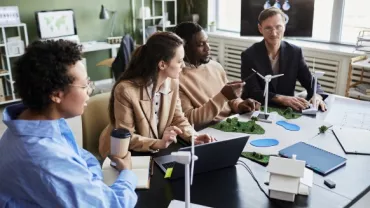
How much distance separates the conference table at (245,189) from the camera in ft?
3.96

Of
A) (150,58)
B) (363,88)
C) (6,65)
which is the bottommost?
(363,88)

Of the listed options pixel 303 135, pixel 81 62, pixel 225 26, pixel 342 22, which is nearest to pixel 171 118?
pixel 303 135

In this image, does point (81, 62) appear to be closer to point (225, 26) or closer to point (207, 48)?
point (207, 48)

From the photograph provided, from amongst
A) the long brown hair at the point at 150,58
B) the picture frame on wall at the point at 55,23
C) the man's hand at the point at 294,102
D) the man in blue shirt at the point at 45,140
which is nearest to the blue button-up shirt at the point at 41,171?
the man in blue shirt at the point at 45,140

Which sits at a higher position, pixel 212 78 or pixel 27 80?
pixel 27 80

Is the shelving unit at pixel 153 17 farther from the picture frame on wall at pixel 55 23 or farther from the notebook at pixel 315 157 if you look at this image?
the notebook at pixel 315 157

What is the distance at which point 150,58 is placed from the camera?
1.71 metres

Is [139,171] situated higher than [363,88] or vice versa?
[139,171]

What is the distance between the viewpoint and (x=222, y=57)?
505cm

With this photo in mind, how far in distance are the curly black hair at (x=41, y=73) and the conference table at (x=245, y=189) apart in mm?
468

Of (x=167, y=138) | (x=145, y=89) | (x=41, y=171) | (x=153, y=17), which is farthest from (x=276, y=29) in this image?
(x=153, y=17)

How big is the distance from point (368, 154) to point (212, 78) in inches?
41.7

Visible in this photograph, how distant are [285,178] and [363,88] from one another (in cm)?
271

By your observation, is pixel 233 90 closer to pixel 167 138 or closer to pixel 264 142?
pixel 264 142
